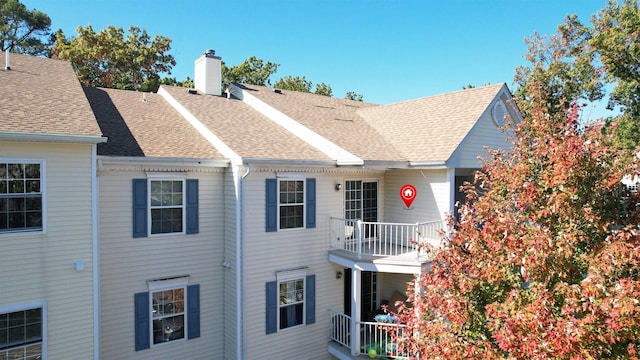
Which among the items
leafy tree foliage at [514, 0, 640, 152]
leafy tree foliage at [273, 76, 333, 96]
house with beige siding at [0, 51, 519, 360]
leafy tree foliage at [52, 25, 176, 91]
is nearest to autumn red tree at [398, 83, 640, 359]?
house with beige siding at [0, 51, 519, 360]

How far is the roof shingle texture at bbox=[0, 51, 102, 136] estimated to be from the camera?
26.7ft

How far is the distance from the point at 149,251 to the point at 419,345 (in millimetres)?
7582

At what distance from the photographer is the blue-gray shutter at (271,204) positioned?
36.3 ft

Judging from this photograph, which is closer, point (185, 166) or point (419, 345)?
point (419, 345)

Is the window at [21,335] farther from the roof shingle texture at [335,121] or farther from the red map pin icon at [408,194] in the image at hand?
the red map pin icon at [408,194]

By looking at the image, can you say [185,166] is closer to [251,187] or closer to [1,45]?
[251,187]

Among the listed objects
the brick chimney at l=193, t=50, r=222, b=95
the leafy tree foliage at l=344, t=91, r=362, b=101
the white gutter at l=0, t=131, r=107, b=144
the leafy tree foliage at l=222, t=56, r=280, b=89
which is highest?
the leafy tree foliage at l=344, t=91, r=362, b=101

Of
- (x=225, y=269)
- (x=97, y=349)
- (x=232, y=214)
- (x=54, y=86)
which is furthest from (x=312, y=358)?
(x=54, y=86)

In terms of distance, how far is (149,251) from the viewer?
402 inches

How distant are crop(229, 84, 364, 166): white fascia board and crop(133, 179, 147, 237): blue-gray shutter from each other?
570 cm

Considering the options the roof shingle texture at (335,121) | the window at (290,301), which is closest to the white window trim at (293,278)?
the window at (290,301)

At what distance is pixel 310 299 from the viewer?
39.0 ft

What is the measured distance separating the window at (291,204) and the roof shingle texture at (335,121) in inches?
90.4

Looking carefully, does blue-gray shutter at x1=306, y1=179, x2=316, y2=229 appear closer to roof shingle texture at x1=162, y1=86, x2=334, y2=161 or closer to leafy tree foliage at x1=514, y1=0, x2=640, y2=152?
roof shingle texture at x1=162, y1=86, x2=334, y2=161
